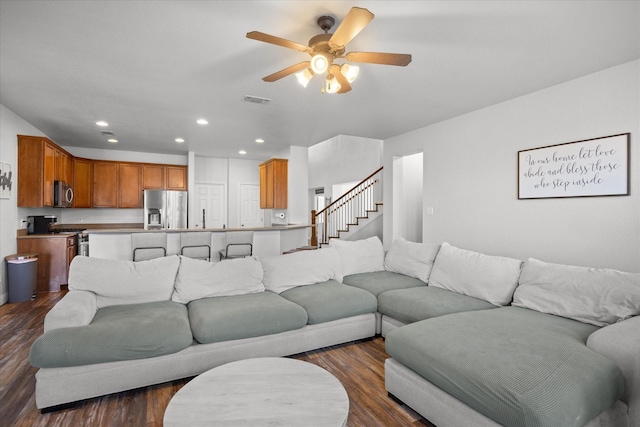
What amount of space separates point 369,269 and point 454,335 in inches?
81.0

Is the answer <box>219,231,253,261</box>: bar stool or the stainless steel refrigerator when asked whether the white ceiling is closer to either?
<box>219,231,253,261</box>: bar stool

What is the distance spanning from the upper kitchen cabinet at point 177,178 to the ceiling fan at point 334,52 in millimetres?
5808

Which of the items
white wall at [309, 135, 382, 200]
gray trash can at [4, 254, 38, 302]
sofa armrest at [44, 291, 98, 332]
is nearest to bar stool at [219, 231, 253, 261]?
sofa armrest at [44, 291, 98, 332]

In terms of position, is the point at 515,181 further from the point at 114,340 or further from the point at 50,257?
the point at 50,257

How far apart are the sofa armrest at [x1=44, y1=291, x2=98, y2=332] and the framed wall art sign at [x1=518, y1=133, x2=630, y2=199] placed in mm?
4428

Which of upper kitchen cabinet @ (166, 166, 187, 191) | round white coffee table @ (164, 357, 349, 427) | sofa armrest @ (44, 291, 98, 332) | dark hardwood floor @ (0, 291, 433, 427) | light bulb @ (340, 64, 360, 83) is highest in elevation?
light bulb @ (340, 64, 360, 83)

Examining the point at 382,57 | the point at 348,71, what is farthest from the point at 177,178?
the point at 382,57

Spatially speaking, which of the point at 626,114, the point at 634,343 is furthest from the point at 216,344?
the point at 626,114

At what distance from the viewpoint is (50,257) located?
508cm

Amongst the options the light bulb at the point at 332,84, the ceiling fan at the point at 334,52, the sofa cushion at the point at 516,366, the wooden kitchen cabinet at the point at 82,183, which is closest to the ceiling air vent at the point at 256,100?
the ceiling fan at the point at 334,52

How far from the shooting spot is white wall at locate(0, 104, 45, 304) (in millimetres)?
4273

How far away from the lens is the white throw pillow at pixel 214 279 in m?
2.93

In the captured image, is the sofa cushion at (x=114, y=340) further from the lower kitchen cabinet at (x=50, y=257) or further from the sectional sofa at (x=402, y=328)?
the lower kitchen cabinet at (x=50, y=257)

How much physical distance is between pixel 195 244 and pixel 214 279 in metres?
1.85
